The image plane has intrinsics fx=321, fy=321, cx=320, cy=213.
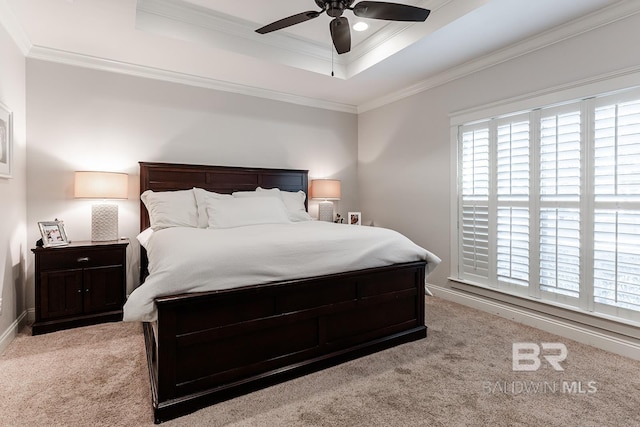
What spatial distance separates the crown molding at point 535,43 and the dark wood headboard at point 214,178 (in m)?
1.87

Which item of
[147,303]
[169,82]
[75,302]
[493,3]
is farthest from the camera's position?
[169,82]

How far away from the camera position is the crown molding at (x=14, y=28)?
2432 millimetres

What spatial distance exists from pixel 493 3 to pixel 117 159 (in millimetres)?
3754

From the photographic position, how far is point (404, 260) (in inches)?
101

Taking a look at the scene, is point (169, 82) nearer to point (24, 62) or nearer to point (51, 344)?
point (24, 62)

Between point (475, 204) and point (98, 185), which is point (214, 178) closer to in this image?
point (98, 185)

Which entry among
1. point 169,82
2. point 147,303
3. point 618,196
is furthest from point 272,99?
point 618,196

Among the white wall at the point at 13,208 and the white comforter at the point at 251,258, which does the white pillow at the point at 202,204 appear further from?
the white wall at the point at 13,208

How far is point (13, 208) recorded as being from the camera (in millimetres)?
2732

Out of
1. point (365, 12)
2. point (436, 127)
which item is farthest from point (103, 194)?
point (436, 127)

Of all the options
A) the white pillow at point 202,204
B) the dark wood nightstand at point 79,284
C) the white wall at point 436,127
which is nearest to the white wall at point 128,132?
the dark wood nightstand at point 79,284

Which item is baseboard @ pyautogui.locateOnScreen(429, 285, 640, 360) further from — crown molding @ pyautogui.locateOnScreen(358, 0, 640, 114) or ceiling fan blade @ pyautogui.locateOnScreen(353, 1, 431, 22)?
ceiling fan blade @ pyautogui.locateOnScreen(353, 1, 431, 22)

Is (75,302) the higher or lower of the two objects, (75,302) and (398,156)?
the lower

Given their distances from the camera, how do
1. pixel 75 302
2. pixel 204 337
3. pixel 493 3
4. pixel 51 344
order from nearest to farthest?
1. pixel 204 337
2. pixel 493 3
3. pixel 51 344
4. pixel 75 302
